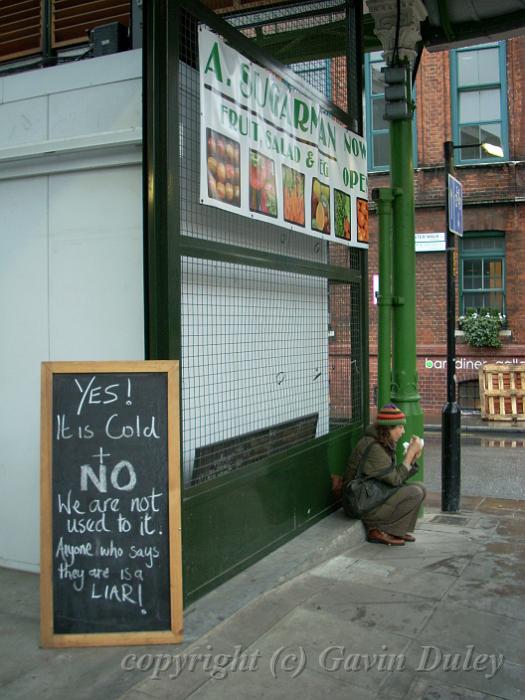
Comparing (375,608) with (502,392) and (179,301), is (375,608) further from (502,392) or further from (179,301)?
(502,392)

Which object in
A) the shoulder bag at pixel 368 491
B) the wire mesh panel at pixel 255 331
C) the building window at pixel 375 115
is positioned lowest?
the shoulder bag at pixel 368 491

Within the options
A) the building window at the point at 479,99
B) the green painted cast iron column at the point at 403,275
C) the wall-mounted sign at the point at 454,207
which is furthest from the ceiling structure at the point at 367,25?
the building window at the point at 479,99

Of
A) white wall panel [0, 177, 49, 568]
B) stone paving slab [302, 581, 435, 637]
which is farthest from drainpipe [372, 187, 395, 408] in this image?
white wall panel [0, 177, 49, 568]

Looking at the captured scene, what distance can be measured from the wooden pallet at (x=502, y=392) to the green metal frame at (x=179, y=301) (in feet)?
35.7

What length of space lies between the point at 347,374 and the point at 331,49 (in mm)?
3236

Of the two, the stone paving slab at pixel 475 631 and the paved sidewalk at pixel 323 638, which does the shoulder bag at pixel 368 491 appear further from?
the stone paving slab at pixel 475 631

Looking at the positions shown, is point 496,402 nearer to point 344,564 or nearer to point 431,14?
point 431,14

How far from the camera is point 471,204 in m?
17.2

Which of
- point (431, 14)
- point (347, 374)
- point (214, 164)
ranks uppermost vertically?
point (431, 14)

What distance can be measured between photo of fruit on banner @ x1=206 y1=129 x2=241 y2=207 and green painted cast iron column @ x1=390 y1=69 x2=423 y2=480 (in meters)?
2.62

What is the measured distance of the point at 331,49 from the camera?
690cm

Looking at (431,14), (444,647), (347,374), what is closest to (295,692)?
(444,647)

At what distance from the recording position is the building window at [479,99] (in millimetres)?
17484

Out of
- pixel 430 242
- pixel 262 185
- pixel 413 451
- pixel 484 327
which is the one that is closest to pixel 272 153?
pixel 262 185
